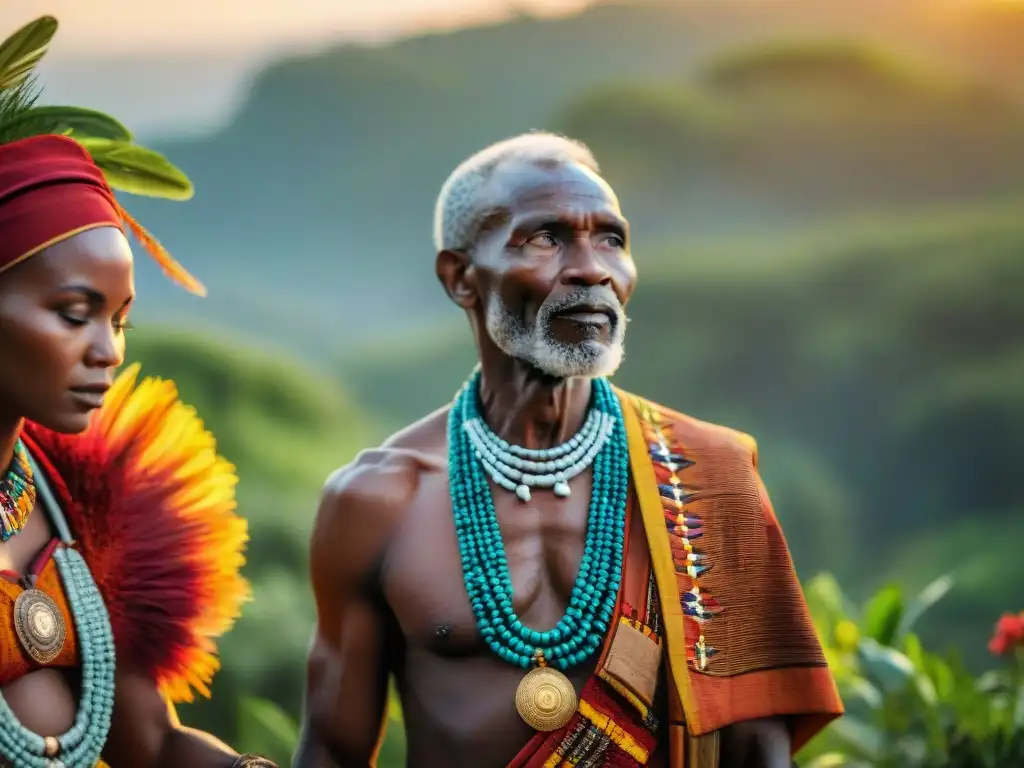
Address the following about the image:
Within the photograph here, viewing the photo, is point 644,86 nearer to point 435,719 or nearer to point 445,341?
point 445,341

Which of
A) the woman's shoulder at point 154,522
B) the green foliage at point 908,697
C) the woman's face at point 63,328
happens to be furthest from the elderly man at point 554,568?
the green foliage at point 908,697

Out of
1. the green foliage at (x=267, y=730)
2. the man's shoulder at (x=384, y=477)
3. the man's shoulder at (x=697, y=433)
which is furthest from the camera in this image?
the green foliage at (x=267, y=730)

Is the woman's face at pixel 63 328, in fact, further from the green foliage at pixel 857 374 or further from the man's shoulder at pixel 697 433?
the green foliage at pixel 857 374

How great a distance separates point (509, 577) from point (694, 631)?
0.44 metres

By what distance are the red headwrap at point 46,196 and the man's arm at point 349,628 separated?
0.92 metres

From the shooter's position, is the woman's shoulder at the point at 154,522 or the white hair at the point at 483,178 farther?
the white hair at the point at 483,178

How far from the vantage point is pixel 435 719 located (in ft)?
10.6

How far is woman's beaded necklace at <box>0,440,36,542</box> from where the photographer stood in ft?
9.03

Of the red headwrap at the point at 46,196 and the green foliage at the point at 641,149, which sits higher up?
the green foliage at the point at 641,149

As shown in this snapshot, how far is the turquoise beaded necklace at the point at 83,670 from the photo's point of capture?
8.80ft

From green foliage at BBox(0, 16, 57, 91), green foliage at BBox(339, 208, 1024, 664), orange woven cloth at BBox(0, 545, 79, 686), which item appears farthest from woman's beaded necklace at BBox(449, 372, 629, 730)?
green foliage at BBox(339, 208, 1024, 664)

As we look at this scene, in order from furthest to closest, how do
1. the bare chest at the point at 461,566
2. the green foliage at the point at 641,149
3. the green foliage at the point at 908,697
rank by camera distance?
1. the green foliage at the point at 641,149
2. the green foliage at the point at 908,697
3. the bare chest at the point at 461,566

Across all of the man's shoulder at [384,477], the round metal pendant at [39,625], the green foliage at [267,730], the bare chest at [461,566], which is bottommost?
the green foliage at [267,730]

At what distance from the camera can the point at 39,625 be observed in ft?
8.86
